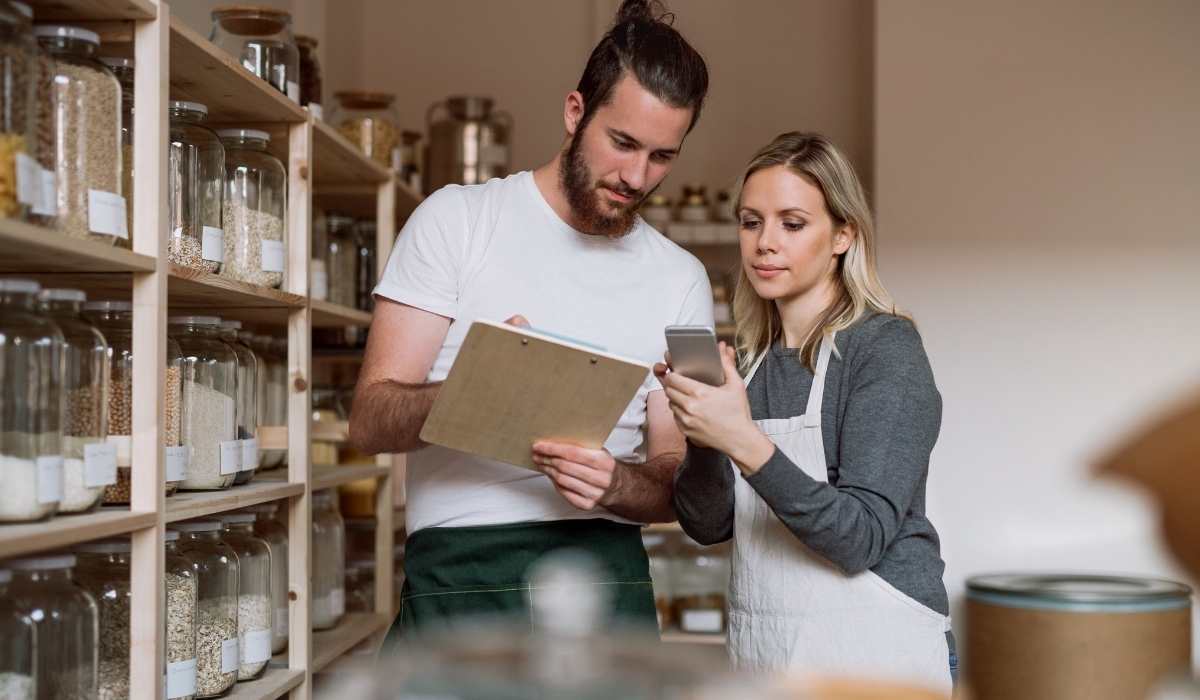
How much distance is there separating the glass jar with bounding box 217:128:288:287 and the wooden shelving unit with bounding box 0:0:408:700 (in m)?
0.05

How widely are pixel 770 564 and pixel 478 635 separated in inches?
34.5

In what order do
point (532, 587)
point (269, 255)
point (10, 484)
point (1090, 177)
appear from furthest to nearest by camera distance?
point (1090, 177), point (269, 255), point (532, 587), point (10, 484)

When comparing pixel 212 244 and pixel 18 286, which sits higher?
pixel 212 244

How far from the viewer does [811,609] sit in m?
1.63

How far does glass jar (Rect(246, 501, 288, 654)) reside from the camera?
2.33 meters

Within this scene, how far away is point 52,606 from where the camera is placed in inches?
57.3

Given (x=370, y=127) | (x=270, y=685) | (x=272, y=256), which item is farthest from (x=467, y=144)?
(x=270, y=685)

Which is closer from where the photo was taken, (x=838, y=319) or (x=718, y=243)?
(x=838, y=319)

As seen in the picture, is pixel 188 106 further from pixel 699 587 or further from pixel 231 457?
pixel 699 587

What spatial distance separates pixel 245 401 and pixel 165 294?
56 centimetres

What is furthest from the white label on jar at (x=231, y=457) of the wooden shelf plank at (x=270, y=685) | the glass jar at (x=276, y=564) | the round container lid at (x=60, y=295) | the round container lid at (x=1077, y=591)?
the round container lid at (x=1077, y=591)

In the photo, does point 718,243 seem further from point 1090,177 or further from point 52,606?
point 52,606

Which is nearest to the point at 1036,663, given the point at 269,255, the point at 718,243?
the point at 718,243

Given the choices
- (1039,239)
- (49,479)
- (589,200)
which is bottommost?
(49,479)
